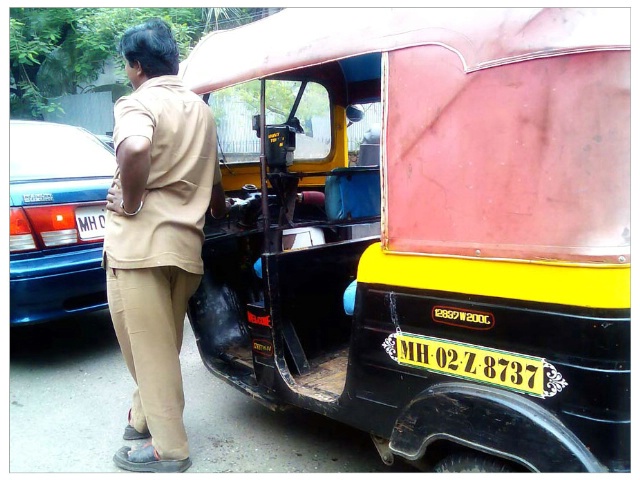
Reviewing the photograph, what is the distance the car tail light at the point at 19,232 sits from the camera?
11.1 feet

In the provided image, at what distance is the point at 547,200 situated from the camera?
166cm

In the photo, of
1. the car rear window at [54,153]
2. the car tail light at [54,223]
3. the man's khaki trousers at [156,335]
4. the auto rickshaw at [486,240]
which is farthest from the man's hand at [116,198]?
the car rear window at [54,153]

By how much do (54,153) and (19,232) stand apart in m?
0.85

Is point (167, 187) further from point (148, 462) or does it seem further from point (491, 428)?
point (491, 428)

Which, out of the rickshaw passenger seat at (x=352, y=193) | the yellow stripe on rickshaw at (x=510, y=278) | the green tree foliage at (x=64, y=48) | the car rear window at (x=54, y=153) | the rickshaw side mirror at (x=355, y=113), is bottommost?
the yellow stripe on rickshaw at (x=510, y=278)

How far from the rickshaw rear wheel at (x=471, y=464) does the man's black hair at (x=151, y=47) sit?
203 centimetres

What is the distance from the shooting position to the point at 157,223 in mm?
2322

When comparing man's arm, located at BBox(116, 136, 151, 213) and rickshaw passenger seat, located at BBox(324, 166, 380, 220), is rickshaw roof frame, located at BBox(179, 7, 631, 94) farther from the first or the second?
rickshaw passenger seat, located at BBox(324, 166, 380, 220)

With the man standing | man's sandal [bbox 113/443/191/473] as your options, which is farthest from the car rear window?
man's sandal [bbox 113/443/191/473]

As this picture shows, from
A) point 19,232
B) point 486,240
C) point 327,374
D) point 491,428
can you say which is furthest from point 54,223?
point 491,428

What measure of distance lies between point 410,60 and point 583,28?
1.86 ft

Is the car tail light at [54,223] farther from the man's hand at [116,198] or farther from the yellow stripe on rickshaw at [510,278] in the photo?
the yellow stripe on rickshaw at [510,278]

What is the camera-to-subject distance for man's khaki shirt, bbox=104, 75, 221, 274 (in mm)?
2305

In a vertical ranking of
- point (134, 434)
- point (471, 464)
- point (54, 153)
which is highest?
point (54, 153)
